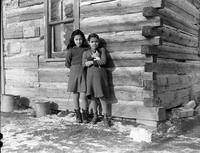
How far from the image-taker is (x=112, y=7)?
562 centimetres

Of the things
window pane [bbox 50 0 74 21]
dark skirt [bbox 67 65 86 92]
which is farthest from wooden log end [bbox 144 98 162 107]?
window pane [bbox 50 0 74 21]

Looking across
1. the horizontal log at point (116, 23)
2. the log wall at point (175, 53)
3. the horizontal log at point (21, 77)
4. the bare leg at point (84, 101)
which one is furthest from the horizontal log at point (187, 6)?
the horizontal log at point (21, 77)

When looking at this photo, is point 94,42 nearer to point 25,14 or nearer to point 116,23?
point 116,23

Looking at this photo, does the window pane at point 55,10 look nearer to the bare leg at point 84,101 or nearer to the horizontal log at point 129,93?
the bare leg at point 84,101

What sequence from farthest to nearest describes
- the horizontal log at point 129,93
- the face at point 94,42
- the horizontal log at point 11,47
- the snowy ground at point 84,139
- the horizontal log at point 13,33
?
the horizontal log at point 11,47
the horizontal log at point 13,33
the face at point 94,42
the horizontal log at point 129,93
the snowy ground at point 84,139

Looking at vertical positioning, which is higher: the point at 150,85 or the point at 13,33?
the point at 13,33

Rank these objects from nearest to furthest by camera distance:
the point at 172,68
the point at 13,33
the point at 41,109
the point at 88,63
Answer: the point at 88,63 < the point at 172,68 < the point at 41,109 < the point at 13,33

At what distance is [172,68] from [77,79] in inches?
86.9

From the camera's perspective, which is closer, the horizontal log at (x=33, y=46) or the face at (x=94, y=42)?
the face at (x=94, y=42)

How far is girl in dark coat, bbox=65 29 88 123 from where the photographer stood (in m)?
5.64

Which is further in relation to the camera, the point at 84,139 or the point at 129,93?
the point at 129,93

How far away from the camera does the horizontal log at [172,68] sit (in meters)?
5.07

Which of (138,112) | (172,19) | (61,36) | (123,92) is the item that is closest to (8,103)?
(61,36)

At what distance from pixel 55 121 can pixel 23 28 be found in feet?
10.1
